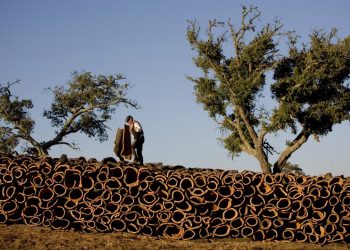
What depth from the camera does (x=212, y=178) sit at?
10406 mm

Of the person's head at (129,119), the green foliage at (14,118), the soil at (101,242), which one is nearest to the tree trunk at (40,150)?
the green foliage at (14,118)

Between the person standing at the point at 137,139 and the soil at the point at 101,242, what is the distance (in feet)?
16.3

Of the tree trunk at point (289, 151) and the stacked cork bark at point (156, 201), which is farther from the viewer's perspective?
the tree trunk at point (289, 151)

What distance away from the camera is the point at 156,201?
33.3 feet

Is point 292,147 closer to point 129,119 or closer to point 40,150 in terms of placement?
point 129,119

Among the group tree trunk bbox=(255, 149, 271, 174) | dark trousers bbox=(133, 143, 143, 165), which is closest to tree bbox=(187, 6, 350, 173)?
tree trunk bbox=(255, 149, 271, 174)

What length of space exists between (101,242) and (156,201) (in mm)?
1768

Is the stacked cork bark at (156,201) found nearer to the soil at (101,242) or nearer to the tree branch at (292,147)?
the soil at (101,242)

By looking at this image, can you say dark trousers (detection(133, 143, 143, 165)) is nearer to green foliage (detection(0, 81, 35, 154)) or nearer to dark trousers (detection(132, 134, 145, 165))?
dark trousers (detection(132, 134, 145, 165))

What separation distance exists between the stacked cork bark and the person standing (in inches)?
160

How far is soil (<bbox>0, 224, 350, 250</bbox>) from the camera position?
8.59m

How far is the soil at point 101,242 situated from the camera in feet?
28.2

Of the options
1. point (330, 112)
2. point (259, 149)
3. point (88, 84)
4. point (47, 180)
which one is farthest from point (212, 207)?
point (88, 84)

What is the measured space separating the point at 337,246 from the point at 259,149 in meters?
19.8
